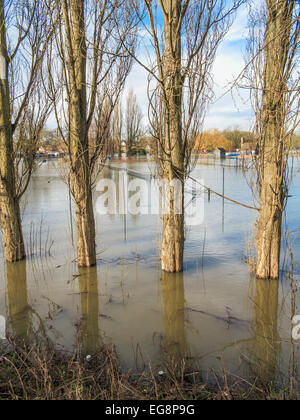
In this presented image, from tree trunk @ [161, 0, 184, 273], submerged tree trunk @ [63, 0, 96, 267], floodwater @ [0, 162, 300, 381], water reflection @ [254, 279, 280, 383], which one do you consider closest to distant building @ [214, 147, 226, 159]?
floodwater @ [0, 162, 300, 381]

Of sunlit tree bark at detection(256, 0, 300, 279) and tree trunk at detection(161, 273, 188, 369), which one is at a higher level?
sunlit tree bark at detection(256, 0, 300, 279)

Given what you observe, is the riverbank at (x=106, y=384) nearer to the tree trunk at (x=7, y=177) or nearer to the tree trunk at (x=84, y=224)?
the tree trunk at (x=84, y=224)

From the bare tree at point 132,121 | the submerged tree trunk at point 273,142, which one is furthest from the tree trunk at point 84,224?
the bare tree at point 132,121

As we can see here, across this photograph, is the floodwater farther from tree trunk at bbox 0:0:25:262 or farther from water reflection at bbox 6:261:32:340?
tree trunk at bbox 0:0:25:262

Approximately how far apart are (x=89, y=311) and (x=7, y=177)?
3.10m

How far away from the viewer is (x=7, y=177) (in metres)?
6.20

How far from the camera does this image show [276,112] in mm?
4805

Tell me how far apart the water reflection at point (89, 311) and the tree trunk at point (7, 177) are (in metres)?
1.48

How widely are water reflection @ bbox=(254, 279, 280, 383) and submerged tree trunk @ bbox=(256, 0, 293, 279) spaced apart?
0.36 m

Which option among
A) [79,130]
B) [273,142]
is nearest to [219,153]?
[79,130]

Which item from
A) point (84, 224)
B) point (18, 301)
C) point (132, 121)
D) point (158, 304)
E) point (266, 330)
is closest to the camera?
point (266, 330)

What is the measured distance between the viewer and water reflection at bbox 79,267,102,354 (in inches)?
145

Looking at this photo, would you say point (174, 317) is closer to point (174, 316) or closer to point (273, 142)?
point (174, 316)

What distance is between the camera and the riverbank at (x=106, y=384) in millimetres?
2545
